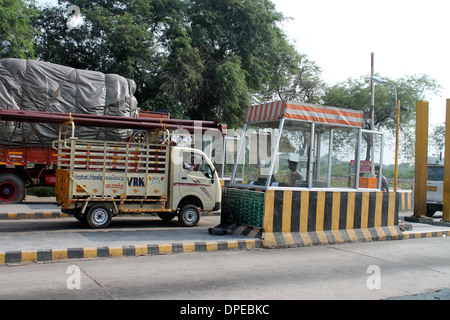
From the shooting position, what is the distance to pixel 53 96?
13.7 meters

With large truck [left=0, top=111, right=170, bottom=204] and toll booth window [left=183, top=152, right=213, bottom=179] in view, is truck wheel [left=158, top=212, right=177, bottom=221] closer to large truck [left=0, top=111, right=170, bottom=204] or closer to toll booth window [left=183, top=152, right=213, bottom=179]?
toll booth window [left=183, top=152, right=213, bottom=179]

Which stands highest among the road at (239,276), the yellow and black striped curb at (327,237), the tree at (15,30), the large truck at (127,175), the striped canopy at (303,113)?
the tree at (15,30)

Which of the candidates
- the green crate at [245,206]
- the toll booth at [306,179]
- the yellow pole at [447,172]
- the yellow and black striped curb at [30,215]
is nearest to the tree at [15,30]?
the yellow and black striped curb at [30,215]

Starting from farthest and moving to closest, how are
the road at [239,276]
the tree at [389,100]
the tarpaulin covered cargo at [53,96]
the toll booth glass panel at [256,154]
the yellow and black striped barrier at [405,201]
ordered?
the tree at [389,100], the yellow and black striped barrier at [405,201], the tarpaulin covered cargo at [53,96], the toll booth glass panel at [256,154], the road at [239,276]

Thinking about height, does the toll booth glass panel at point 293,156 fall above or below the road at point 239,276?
above

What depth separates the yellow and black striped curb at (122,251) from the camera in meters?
6.52

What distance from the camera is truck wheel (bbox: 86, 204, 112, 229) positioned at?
31.1 feet

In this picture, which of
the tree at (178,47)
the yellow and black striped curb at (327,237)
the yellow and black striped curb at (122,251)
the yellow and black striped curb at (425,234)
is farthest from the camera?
the tree at (178,47)

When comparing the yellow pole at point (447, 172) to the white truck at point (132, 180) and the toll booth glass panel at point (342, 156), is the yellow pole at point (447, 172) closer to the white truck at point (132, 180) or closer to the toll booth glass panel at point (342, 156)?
the toll booth glass panel at point (342, 156)

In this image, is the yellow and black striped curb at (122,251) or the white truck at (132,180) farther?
the white truck at (132,180)

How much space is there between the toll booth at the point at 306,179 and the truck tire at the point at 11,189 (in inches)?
287

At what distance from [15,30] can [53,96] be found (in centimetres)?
477

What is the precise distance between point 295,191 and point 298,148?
3.14 feet

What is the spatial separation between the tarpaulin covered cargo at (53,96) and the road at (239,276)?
8238mm
